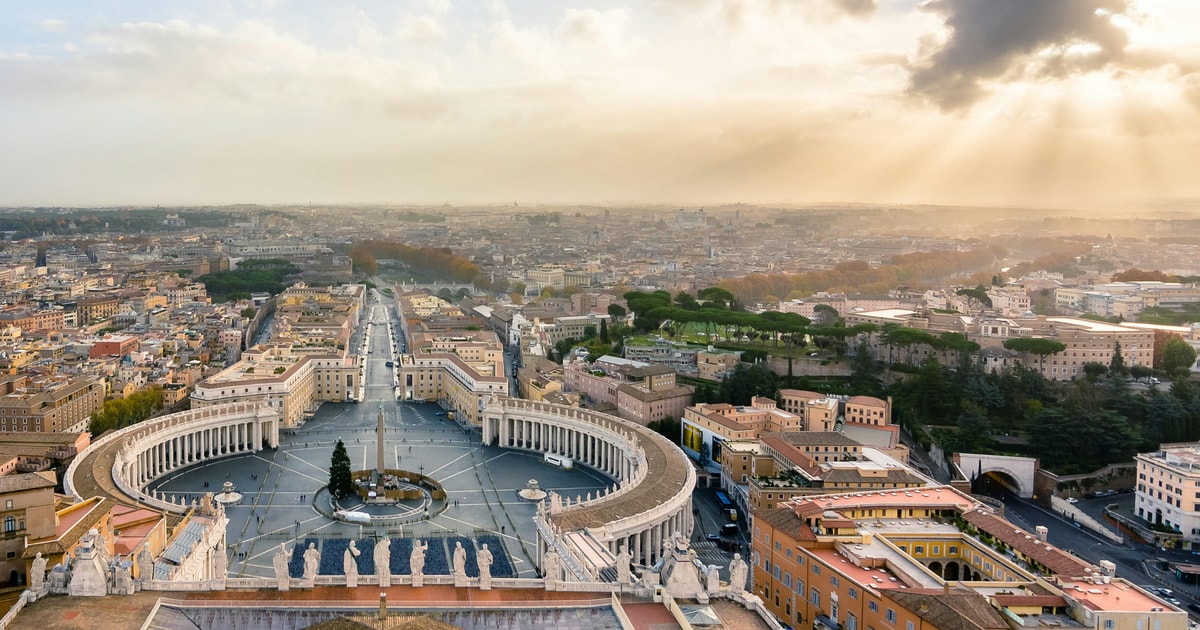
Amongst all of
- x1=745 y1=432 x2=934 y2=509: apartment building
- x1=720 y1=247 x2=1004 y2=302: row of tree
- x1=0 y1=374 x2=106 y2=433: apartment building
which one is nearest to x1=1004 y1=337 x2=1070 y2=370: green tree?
x1=745 y1=432 x2=934 y2=509: apartment building

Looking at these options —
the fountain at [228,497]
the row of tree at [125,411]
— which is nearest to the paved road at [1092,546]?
the fountain at [228,497]

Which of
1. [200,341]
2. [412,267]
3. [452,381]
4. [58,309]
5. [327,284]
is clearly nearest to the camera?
[452,381]

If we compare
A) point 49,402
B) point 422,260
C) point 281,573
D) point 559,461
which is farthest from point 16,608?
point 422,260

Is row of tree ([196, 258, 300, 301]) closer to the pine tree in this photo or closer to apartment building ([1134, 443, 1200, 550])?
the pine tree

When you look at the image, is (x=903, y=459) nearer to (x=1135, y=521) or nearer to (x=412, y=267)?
(x=1135, y=521)

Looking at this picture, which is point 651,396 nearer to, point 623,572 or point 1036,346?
point 1036,346

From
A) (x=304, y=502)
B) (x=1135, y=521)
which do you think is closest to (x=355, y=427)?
(x=304, y=502)

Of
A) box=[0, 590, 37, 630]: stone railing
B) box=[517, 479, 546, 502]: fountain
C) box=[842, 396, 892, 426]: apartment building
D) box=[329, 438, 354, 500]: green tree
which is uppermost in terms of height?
box=[0, 590, 37, 630]: stone railing
